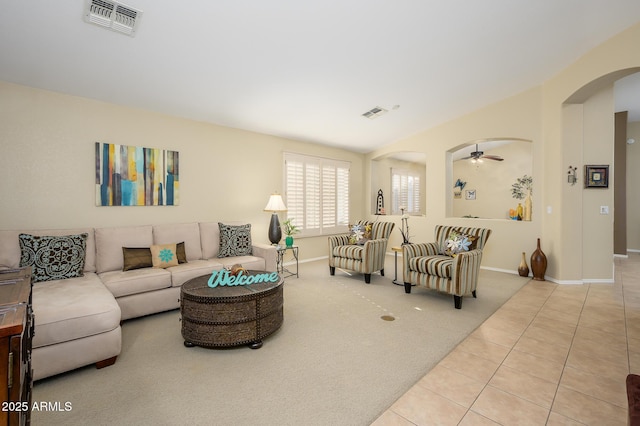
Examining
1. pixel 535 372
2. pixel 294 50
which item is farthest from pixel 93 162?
pixel 535 372

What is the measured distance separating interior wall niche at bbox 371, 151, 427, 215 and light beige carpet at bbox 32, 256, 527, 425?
4620 mm

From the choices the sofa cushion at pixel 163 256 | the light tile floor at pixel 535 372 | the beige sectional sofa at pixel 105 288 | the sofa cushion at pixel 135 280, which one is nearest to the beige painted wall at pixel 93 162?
the beige sectional sofa at pixel 105 288

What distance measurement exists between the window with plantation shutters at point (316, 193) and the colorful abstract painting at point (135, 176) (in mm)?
2152

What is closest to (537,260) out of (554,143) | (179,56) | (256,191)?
(554,143)

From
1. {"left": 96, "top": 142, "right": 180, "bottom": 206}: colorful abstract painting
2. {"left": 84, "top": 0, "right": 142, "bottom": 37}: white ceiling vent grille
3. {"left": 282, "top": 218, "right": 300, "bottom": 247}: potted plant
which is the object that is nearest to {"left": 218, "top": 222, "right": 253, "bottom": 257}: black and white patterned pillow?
{"left": 96, "top": 142, "right": 180, "bottom": 206}: colorful abstract painting

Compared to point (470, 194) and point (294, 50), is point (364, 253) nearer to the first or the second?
point (294, 50)

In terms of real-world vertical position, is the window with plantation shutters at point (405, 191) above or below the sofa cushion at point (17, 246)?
above

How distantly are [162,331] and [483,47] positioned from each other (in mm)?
5011

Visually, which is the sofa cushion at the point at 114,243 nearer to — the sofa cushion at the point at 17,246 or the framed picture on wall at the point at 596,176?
the sofa cushion at the point at 17,246

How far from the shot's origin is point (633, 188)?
7.20 meters

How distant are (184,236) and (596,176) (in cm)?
644

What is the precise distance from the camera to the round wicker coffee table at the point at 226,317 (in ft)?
8.32

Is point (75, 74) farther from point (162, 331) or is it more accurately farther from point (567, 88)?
point (567, 88)

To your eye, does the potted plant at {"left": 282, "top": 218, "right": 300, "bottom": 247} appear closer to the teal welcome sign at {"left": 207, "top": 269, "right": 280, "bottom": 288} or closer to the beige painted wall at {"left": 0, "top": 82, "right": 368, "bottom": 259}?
the beige painted wall at {"left": 0, "top": 82, "right": 368, "bottom": 259}
